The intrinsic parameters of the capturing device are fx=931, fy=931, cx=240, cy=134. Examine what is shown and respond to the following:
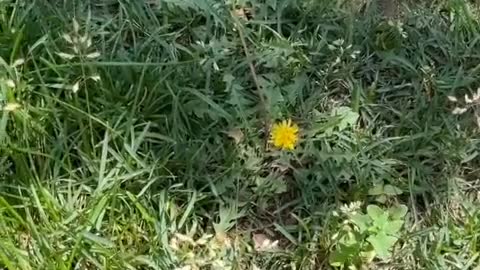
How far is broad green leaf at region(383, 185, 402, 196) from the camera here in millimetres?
2516

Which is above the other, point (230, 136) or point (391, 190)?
point (230, 136)

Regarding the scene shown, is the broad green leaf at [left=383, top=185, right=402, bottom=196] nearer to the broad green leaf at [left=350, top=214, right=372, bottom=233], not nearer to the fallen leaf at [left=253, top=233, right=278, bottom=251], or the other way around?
the broad green leaf at [left=350, top=214, right=372, bottom=233]

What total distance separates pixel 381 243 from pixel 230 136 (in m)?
0.50

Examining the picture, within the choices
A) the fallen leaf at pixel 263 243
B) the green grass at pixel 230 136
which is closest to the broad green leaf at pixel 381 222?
the green grass at pixel 230 136

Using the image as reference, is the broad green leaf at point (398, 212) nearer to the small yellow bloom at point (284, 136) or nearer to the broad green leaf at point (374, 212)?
the broad green leaf at point (374, 212)

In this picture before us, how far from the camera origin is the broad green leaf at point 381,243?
239 cm

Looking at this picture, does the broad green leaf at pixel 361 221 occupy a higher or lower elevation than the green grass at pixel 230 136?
lower

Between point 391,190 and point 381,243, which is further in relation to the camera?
point 391,190

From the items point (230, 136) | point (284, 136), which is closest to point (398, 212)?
point (284, 136)

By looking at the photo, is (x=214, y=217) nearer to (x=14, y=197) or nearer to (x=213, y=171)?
(x=213, y=171)

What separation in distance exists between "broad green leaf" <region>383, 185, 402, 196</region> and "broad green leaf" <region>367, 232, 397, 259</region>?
0.14 meters

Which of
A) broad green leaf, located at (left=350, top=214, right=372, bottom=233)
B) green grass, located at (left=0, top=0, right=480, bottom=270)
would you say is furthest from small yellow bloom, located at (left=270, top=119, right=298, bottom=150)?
broad green leaf, located at (left=350, top=214, right=372, bottom=233)

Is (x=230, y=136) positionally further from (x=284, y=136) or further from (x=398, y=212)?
(x=398, y=212)

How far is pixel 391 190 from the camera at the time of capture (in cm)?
252
